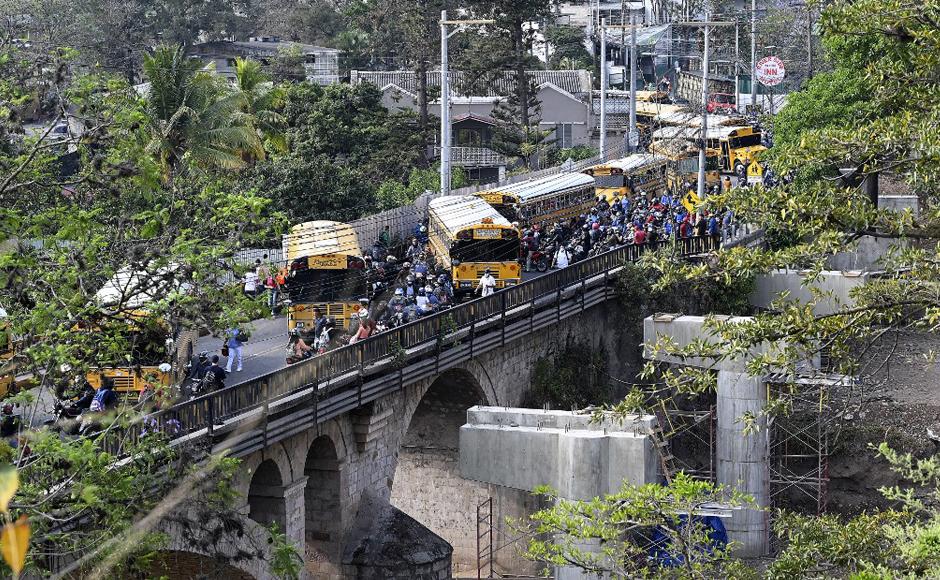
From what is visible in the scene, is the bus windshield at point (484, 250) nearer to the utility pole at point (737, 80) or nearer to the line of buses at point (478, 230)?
the line of buses at point (478, 230)

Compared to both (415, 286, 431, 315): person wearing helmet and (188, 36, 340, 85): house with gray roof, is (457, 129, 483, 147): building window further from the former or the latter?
(415, 286, 431, 315): person wearing helmet

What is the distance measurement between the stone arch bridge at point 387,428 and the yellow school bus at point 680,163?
1718 cm

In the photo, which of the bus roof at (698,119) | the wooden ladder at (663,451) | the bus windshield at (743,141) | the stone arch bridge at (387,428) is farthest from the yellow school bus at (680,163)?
the wooden ladder at (663,451)

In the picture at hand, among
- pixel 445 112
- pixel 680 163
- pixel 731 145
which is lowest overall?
pixel 680 163

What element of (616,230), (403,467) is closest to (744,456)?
(403,467)

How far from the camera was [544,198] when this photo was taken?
152ft

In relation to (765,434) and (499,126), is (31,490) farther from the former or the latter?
(499,126)

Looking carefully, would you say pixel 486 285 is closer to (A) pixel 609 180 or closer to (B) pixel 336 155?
(A) pixel 609 180

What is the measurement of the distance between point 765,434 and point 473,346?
24.9 ft

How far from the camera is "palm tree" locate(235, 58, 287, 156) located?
51.0m

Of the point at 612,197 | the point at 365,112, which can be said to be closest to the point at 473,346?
the point at 612,197

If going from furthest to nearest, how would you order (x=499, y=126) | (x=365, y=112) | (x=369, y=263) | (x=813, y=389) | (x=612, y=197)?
(x=499, y=126) → (x=365, y=112) → (x=612, y=197) → (x=813, y=389) → (x=369, y=263)

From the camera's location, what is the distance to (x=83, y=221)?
629 inches

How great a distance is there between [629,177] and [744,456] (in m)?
19.3
